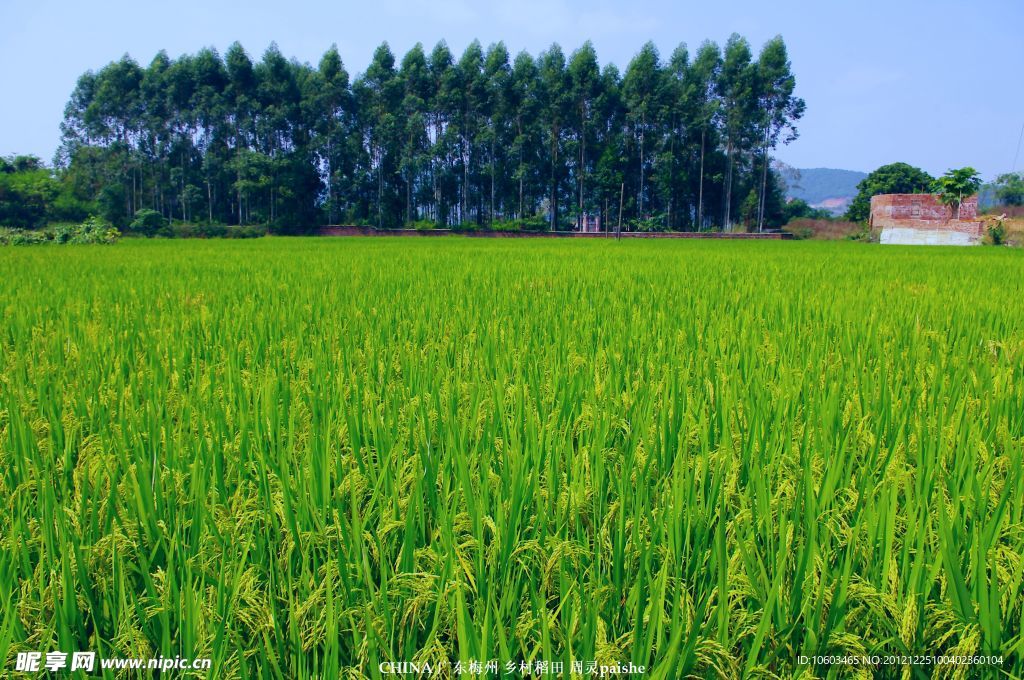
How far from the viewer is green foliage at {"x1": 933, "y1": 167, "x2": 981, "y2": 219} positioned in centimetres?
3316

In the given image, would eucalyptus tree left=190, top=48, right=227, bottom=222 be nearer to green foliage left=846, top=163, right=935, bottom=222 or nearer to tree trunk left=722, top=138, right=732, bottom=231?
tree trunk left=722, top=138, right=732, bottom=231

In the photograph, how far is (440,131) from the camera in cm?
4450

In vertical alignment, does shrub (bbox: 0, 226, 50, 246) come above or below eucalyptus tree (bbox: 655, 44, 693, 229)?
below

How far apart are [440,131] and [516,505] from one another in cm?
4621

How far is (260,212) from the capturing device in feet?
131

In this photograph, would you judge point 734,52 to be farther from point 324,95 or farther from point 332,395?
point 332,395

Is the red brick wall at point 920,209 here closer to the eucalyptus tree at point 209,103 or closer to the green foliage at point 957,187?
the green foliage at point 957,187

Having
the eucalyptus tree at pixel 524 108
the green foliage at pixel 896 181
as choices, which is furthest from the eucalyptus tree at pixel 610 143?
the green foliage at pixel 896 181

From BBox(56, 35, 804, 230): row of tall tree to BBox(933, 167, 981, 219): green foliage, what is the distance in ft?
35.5

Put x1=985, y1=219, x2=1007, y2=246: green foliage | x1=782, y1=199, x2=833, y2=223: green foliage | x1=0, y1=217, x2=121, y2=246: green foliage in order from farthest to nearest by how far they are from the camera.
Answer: x1=782, y1=199, x2=833, y2=223: green foliage
x1=985, y1=219, x2=1007, y2=246: green foliage
x1=0, y1=217, x2=121, y2=246: green foliage

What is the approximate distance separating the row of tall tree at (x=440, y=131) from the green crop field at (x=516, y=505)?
38.5 m

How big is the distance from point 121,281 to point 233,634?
5757mm

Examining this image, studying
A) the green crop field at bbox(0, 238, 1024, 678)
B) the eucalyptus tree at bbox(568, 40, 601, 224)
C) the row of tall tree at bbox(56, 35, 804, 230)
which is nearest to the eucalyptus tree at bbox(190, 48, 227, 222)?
the row of tall tree at bbox(56, 35, 804, 230)

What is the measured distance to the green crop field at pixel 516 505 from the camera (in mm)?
843
